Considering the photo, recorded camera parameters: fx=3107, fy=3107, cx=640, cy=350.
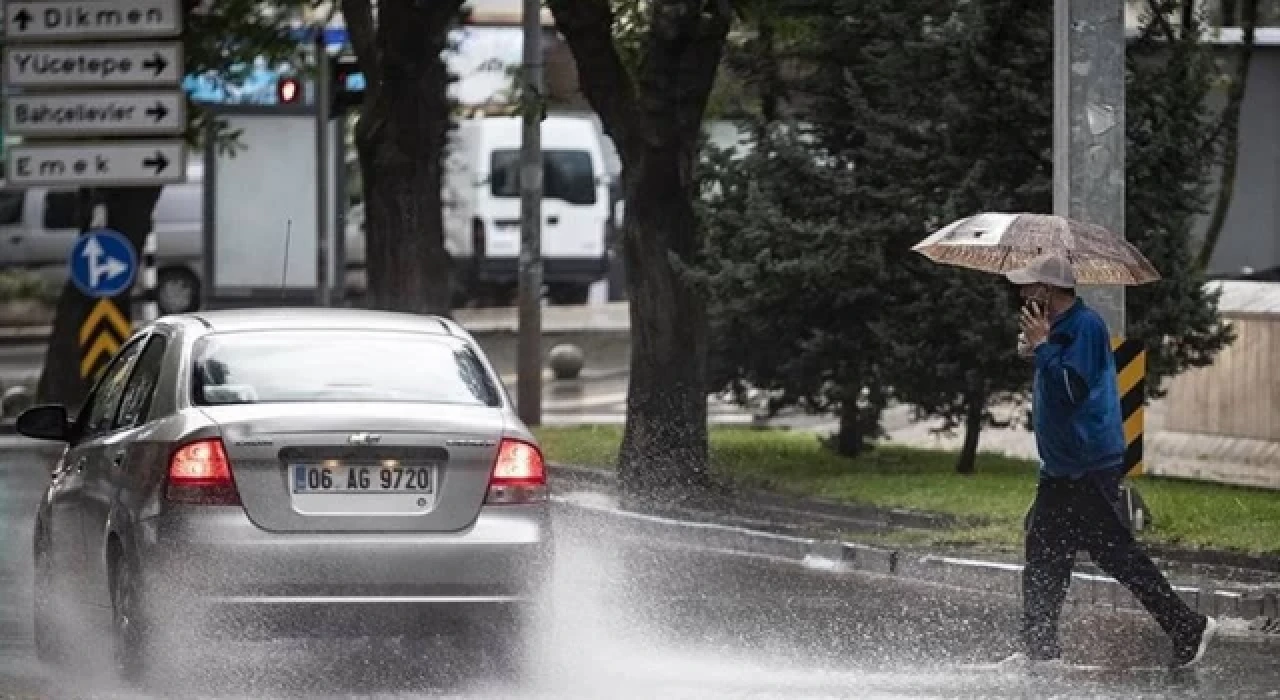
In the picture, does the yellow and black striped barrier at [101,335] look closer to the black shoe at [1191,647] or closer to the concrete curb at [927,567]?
the concrete curb at [927,567]

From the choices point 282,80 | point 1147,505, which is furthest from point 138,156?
point 1147,505

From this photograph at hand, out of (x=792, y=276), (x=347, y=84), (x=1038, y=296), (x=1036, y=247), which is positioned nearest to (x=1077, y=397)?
(x=1038, y=296)

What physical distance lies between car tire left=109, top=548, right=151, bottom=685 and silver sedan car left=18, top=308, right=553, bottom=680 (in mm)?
10

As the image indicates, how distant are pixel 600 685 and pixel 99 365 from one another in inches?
651

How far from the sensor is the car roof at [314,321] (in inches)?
469

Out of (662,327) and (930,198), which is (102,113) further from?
(930,198)

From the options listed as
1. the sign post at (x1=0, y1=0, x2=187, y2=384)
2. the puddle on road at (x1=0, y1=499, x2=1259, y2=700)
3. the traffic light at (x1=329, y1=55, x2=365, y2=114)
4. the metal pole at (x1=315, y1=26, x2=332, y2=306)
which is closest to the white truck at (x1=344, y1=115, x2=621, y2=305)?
the metal pole at (x1=315, y1=26, x2=332, y2=306)

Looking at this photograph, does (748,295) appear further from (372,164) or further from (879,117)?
(372,164)

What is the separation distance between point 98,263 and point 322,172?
5.78 metres

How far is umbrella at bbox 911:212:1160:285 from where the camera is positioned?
12781 millimetres

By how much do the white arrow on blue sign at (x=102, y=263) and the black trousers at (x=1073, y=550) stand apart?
16149mm

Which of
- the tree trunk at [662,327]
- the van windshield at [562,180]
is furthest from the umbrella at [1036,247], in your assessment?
the van windshield at [562,180]

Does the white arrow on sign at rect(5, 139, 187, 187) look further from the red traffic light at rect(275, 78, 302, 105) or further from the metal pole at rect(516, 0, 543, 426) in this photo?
the metal pole at rect(516, 0, 543, 426)

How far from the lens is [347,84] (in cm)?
2738
